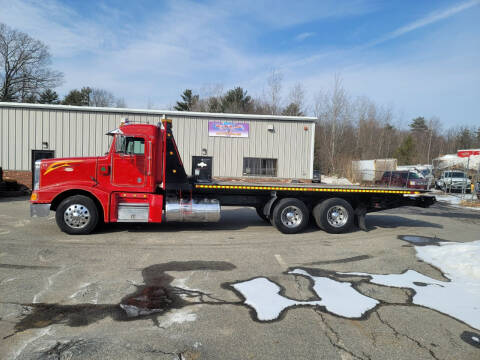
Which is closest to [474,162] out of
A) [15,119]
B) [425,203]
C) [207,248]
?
[425,203]

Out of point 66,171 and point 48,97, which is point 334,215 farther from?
point 48,97

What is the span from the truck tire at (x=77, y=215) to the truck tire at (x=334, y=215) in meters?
5.99

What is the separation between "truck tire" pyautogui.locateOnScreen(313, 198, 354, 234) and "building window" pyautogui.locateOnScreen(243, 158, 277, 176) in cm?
1001

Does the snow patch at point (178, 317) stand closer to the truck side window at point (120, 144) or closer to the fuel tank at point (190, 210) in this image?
the fuel tank at point (190, 210)

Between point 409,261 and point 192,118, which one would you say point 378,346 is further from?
point 192,118

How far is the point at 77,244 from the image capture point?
702 cm

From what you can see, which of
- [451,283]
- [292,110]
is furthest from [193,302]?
[292,110]

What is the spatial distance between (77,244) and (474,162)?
44247 millimetres

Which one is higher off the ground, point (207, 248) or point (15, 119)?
point (15, 119)

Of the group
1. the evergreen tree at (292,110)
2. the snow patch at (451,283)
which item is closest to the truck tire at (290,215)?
the snow patch at (451,283)

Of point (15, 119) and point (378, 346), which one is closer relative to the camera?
point (378, 346)

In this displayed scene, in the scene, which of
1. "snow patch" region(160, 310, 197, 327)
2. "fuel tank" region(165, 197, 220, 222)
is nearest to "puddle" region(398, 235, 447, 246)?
"fuel tank" region(165, 197, 220, 222)

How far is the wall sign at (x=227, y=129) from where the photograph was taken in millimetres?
18391

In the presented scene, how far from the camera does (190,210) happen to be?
8.44 meters
